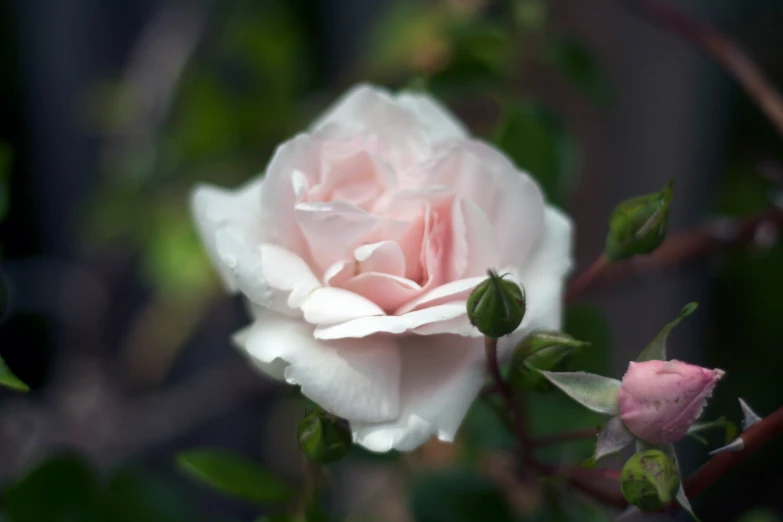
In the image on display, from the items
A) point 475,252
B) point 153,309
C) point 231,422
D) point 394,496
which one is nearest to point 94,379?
point 153,309

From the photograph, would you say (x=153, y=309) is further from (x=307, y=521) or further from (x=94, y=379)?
(x=307, y=521)

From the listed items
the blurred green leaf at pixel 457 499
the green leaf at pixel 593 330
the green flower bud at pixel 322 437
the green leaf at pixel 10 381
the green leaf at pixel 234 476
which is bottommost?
the blurred green leaf at pixel 457 499

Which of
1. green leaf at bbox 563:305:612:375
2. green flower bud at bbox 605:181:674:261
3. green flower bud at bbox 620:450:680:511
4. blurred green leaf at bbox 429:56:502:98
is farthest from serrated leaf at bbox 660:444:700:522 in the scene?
blurred green leaf at bbox 429:56:502:98

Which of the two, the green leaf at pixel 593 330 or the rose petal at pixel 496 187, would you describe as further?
the green leaf at pixel 593 330

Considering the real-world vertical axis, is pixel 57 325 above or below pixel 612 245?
below

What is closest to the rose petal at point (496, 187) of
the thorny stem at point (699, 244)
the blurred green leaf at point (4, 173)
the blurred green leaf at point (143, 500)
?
the thorny stem at point (699, 244)

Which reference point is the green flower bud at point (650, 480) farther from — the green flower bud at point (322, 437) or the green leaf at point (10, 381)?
the green leaf at point (10, 381)

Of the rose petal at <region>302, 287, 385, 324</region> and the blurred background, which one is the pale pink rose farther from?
the blurred background
